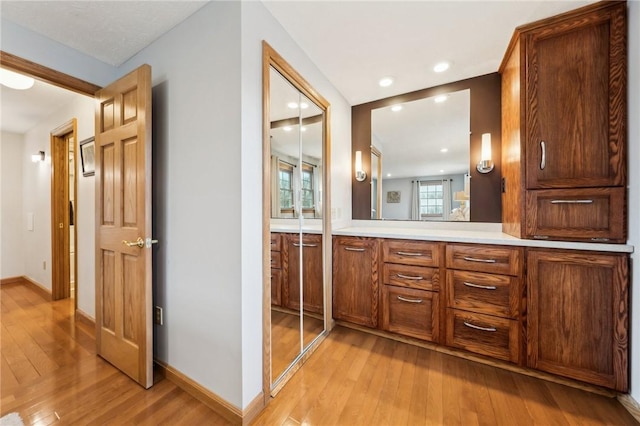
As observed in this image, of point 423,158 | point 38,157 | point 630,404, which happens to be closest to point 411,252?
point 423,158

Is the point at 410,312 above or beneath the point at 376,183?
beneath

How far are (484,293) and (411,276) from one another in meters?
0.52

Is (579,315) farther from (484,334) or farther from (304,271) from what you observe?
(304,271)

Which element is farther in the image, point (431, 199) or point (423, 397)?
point (431, 199)

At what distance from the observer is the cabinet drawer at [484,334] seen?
5.64ft

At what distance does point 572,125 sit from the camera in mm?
1611

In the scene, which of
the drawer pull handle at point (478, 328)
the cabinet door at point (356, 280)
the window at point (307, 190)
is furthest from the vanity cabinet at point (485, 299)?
the window at point (307, 190)

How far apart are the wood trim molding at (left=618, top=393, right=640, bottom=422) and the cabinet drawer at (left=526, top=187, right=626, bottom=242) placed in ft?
2.97

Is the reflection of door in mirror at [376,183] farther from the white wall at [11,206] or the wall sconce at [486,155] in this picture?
the white wall at [11,206]

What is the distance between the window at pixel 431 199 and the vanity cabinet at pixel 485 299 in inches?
27.1

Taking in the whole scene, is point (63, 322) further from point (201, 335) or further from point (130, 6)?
point (130, 6)

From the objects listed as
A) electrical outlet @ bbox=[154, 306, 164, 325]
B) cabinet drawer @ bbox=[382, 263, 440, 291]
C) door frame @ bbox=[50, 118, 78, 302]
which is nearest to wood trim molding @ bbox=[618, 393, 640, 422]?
cabinet drawer @ bbox=[382, 263, 440, 291]

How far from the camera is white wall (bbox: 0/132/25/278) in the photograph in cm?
376

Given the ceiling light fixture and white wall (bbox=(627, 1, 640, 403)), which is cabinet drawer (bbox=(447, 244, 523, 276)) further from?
the ceiling light fixture
